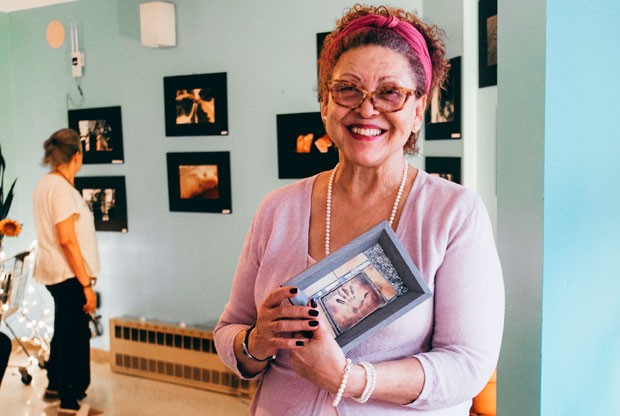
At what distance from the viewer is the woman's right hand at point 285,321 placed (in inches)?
43.7

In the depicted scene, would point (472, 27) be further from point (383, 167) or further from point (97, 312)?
point (97, 312)

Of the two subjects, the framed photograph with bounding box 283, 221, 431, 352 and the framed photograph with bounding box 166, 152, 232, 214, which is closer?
the framed photograph with bounding box 283, 221, 431, 352

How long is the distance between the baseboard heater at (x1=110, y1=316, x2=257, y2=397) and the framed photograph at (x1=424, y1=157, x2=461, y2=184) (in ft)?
6.75

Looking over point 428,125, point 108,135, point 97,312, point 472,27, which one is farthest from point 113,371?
point 472,27

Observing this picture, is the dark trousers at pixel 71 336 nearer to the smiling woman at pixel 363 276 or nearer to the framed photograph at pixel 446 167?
the framed photograph at pixel 446 167

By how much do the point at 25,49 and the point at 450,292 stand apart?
5321mm

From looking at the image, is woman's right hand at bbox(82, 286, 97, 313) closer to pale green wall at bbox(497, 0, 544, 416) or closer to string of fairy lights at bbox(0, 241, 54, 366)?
string of fairy lights at bbox(0, 241, 54, 366)

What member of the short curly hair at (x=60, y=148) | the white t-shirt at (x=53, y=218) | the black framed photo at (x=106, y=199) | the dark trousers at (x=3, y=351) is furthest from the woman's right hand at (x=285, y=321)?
the black framed photo at (x=106, y=199)

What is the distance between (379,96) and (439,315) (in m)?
0.45

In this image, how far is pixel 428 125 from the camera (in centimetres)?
340

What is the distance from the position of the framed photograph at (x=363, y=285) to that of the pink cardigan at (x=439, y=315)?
7cm

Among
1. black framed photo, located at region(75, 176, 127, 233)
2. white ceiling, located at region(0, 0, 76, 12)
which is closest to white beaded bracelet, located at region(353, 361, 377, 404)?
black framed photo, located at region(75, 176, 127, 233)

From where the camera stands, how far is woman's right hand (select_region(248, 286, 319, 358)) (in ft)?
3.64

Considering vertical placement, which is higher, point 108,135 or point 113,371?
point 108,135
